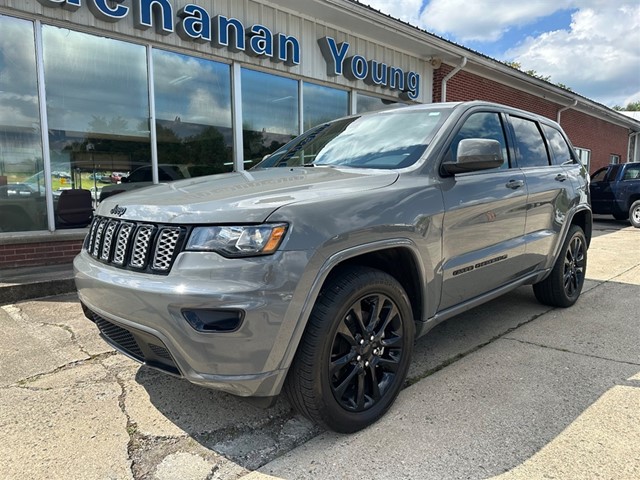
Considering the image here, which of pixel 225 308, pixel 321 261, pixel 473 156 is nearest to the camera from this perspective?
pixel 225 308

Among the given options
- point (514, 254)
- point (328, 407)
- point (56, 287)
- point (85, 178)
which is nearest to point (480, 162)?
point (514, 254)

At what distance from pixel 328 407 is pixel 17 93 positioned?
6066mm

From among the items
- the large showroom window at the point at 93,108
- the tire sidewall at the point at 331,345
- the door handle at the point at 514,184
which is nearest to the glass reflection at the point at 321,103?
the large showroom window at the point at 93,108

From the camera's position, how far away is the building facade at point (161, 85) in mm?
6051

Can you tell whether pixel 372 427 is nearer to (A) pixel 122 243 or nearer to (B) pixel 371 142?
(A) pixel 122 243

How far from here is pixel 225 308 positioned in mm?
1977

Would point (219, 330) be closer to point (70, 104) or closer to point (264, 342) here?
point (264, 342)

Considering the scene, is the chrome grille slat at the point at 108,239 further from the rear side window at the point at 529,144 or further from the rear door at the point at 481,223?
the rear side window at the point at 529,144

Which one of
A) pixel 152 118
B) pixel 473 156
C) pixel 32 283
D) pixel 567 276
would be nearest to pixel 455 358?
pixel 473 156

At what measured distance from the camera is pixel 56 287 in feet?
17.0

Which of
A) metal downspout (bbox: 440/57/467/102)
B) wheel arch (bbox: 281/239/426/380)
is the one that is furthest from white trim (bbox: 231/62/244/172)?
wheel arch (bbox: 281/239/426/380)

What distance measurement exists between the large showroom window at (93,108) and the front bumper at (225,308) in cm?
514

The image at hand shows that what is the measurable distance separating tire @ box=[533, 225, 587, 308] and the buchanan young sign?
575cm

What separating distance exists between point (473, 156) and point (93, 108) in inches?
231
